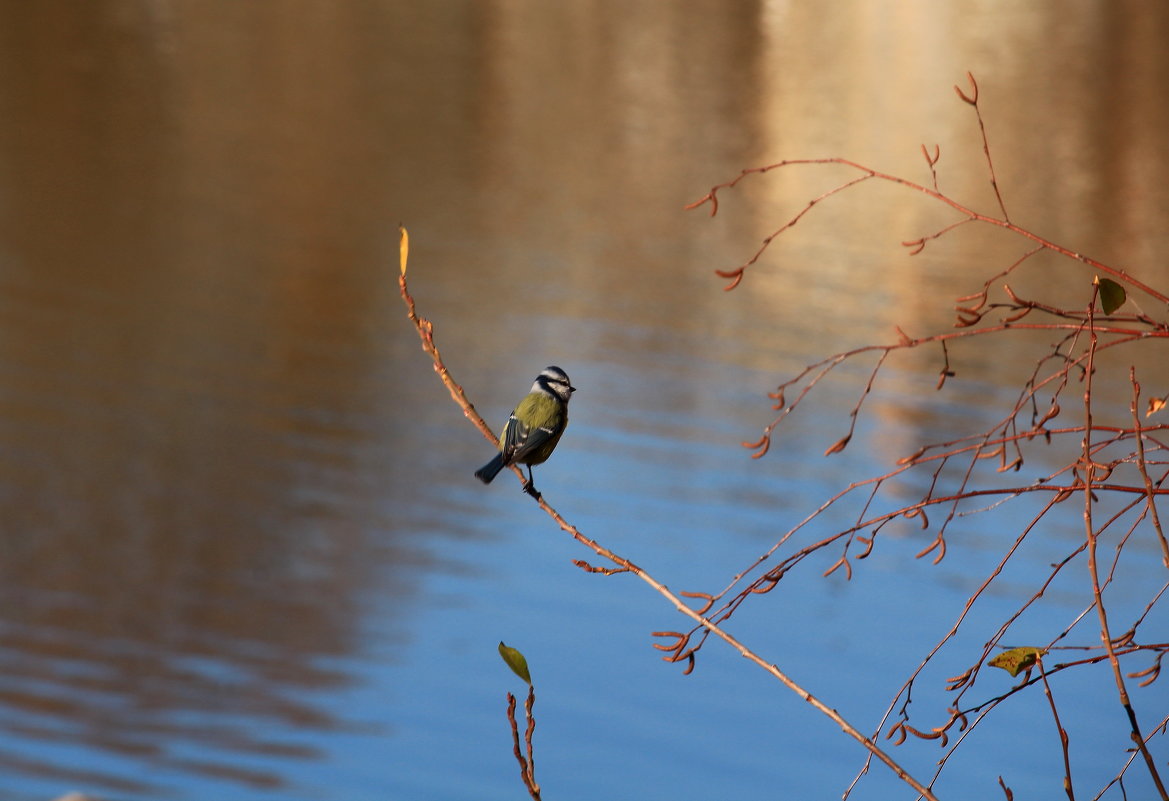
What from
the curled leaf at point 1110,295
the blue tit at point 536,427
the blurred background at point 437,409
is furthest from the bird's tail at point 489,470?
the blurred background at point 437,409

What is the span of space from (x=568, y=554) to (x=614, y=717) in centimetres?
130

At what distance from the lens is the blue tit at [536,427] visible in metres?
2.85

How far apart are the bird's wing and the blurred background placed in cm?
246

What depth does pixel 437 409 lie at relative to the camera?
8.58 m

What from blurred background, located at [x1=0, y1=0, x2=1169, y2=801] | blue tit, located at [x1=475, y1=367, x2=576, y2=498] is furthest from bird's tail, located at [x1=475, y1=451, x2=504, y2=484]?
blurred background, located at [x1=0, y1=0, x2=1169, y2=801]

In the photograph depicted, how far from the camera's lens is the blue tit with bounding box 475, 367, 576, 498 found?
285cm

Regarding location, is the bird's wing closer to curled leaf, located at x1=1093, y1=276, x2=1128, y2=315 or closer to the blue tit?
the blue tit

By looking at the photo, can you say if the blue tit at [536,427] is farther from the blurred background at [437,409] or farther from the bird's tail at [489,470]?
the blurred background at [437,409]

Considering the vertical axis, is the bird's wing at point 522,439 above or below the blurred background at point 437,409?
below

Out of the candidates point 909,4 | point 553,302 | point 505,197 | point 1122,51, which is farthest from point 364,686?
point 909,4

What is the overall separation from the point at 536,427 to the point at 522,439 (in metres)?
0.04

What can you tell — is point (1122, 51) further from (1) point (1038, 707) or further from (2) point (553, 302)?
(1) point (1038, 707)

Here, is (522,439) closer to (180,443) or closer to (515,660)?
(515,660)

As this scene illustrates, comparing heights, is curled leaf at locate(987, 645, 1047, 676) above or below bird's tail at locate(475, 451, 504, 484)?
below
